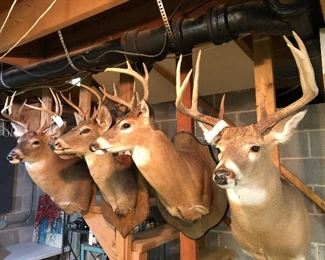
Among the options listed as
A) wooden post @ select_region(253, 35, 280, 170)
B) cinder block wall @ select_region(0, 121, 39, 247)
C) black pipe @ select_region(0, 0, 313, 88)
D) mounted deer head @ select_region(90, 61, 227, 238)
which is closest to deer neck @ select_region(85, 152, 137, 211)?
mounted deer head @ select_region(90, 61, 227, 238)

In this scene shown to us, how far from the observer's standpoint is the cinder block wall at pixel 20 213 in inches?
146

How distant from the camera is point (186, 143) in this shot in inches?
67.9

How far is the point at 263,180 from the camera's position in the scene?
3.80 feet

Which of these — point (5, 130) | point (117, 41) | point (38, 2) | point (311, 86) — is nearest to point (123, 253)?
point (117, 41)

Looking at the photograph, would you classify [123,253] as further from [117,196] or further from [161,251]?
[161,251]

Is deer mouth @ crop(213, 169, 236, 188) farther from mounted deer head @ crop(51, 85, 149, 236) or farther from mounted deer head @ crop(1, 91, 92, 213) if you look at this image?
mounted deer head @ crop(1, 91, 92, 213)

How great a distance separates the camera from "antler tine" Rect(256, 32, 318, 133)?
1064 millimetres

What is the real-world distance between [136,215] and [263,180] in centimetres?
88

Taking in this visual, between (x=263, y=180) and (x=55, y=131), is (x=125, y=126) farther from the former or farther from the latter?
(x=55, y=131)

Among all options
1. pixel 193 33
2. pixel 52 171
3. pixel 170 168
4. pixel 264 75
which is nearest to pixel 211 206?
pixel 170 168

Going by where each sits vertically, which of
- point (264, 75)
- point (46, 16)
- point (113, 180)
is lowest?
point (113, 180)

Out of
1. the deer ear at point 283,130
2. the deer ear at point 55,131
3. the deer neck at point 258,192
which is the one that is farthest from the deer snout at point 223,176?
the deer ear at point 55,131

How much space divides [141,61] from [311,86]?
36.8 inches

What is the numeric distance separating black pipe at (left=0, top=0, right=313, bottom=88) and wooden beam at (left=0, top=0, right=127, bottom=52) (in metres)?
0.24
